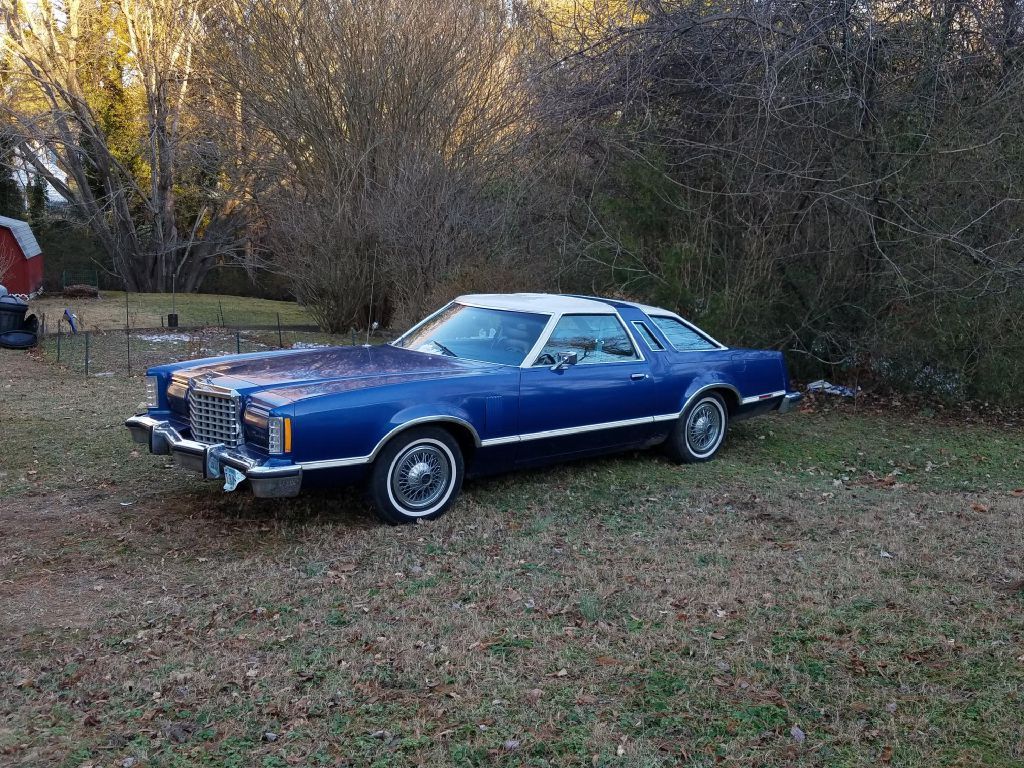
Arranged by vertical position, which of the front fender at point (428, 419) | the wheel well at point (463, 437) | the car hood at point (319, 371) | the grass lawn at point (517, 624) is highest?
the car hood at point (319, 371)

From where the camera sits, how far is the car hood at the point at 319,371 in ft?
18.0

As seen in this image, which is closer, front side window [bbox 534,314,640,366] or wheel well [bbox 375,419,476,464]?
wheel well [bbox 375,419,476,464]

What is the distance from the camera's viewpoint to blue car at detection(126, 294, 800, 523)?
5336 mm

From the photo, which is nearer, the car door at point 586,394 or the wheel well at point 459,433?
the wheel well at point 459,433

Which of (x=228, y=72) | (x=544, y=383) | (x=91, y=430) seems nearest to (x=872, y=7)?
(x=544, y=383)

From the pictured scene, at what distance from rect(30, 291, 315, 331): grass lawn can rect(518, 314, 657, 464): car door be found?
1432 centimetres

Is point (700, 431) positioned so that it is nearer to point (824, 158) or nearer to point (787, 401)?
point (787, 401)

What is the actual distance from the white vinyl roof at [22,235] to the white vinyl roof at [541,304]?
2386cm

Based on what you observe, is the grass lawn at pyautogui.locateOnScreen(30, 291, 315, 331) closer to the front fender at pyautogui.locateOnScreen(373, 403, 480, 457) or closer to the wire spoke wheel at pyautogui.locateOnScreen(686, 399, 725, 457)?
the wire spoke wheel at pyautogui.locateOnScreen(686, 399, 725, 457)

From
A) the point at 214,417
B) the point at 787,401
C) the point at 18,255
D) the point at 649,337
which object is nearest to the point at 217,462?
the point at 214,417

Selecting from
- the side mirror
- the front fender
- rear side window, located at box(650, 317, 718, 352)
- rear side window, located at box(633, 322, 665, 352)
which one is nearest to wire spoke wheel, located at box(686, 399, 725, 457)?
rear side window, located at box(650, 317, 718, 352)

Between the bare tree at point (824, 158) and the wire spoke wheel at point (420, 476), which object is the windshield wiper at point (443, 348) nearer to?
the wire spoke wheel at point (420, 476)

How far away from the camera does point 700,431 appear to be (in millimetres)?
7691

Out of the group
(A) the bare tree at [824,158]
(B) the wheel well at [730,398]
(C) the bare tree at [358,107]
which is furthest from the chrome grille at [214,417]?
(C) the bare tree at [358,107]
